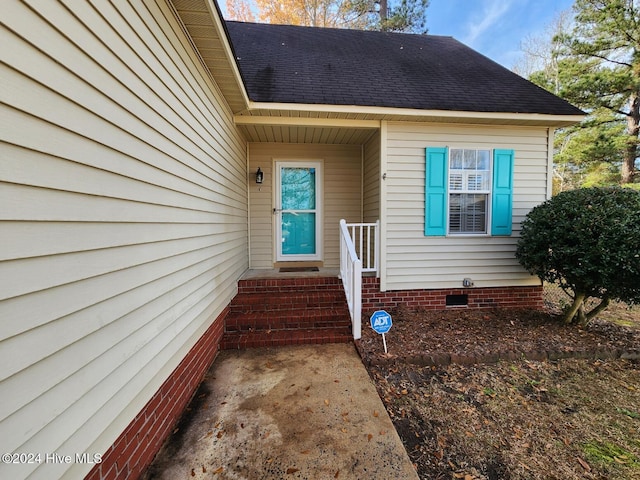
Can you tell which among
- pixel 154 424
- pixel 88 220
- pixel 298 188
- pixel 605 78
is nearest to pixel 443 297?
pixel 298 188

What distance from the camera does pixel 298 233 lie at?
5.12m

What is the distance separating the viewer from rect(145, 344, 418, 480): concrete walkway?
5.62ft

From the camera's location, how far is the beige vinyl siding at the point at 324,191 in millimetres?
4938

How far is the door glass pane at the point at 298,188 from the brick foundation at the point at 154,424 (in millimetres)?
2910

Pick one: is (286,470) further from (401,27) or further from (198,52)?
(401,27)

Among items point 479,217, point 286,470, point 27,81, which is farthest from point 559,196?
point 27,81

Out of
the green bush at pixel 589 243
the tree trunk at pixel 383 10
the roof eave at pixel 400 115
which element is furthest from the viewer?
the tree trunk at pixel 383 10

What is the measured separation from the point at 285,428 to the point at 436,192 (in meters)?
3.60

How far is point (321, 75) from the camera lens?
14.1 ft

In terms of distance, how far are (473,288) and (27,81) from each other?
199 inches

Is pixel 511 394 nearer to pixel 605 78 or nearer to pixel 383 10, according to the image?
pixel 605 78

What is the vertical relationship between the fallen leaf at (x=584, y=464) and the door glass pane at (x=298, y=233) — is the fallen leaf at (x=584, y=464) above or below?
below

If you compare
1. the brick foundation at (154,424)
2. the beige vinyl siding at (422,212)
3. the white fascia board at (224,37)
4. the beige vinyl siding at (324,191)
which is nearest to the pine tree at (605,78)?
the beige vinyl siding at (422,212)

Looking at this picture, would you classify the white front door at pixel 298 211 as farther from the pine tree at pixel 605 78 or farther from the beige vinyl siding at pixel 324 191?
the pine tree at pixel 605 78
